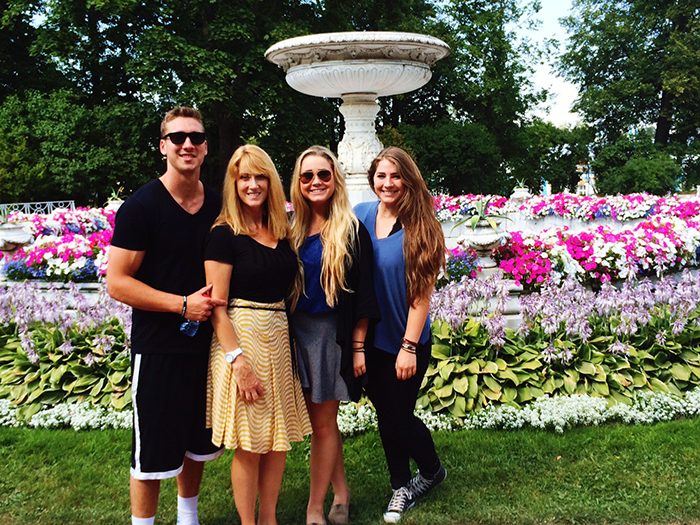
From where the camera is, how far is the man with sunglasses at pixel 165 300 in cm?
276

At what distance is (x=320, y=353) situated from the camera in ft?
10.2

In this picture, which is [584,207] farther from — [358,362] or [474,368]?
[358,362]

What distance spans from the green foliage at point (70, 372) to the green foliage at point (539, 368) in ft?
7.10

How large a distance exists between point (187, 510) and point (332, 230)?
4.74ft

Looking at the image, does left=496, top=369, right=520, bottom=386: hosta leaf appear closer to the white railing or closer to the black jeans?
the black jeans

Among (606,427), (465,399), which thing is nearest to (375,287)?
(465,399)

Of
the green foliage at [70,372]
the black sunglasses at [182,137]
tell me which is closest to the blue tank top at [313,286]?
the black sunglasses at [182,137]

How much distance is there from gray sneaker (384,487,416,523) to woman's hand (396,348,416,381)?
65 centimetres

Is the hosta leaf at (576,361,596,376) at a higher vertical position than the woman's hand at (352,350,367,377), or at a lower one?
lower

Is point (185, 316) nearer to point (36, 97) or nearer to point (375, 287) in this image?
point (375, 287)

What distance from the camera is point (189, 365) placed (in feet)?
9.44

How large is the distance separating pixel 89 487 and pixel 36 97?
18713 mm

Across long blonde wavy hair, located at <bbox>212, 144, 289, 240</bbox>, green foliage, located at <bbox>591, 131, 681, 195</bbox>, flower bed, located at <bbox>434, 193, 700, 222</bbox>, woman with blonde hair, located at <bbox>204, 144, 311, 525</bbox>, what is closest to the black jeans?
woman with blonde hair, located at <bbox>204, 144, 311, 525</bbox>

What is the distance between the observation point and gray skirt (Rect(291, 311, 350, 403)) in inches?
122
